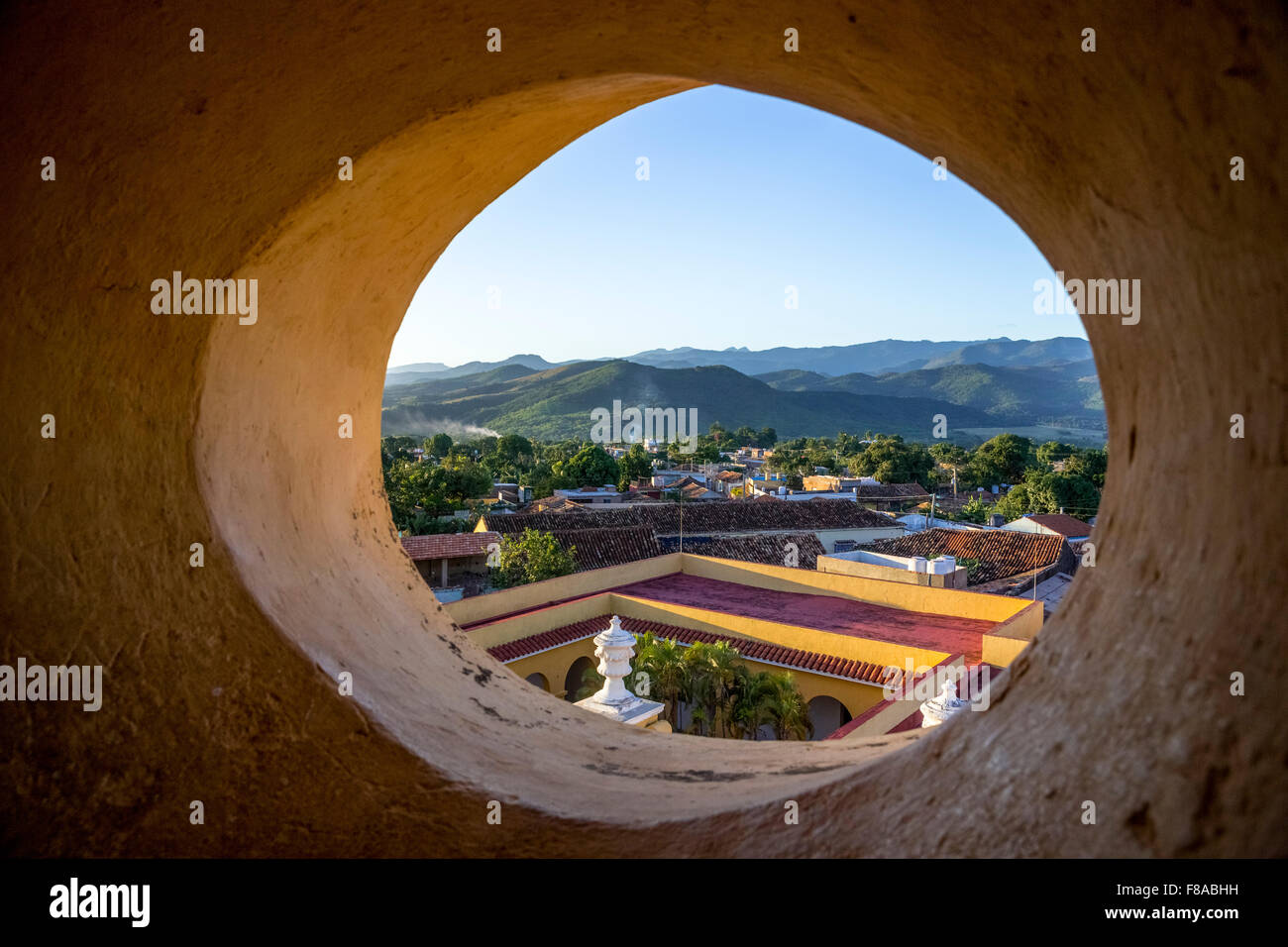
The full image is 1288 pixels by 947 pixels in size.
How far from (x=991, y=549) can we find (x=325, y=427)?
26369mm

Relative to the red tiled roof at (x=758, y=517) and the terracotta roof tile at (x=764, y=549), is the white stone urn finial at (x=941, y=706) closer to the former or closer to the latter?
the terracotta roof tile at (x=764, y=549)

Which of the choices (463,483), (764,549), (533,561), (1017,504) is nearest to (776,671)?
(533,561)

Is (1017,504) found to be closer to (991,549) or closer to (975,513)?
(975,513)

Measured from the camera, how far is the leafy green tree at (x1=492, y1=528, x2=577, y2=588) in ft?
68.2

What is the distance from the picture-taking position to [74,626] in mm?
1934

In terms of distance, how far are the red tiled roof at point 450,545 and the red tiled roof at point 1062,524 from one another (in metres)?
20.6

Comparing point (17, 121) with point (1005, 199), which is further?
point (17, 121)

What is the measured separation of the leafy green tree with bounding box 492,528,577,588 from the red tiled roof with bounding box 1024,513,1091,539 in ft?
64.8

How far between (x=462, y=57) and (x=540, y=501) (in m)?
41.6

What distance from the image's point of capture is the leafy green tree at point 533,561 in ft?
68.2

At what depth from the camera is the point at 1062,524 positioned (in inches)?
1320
